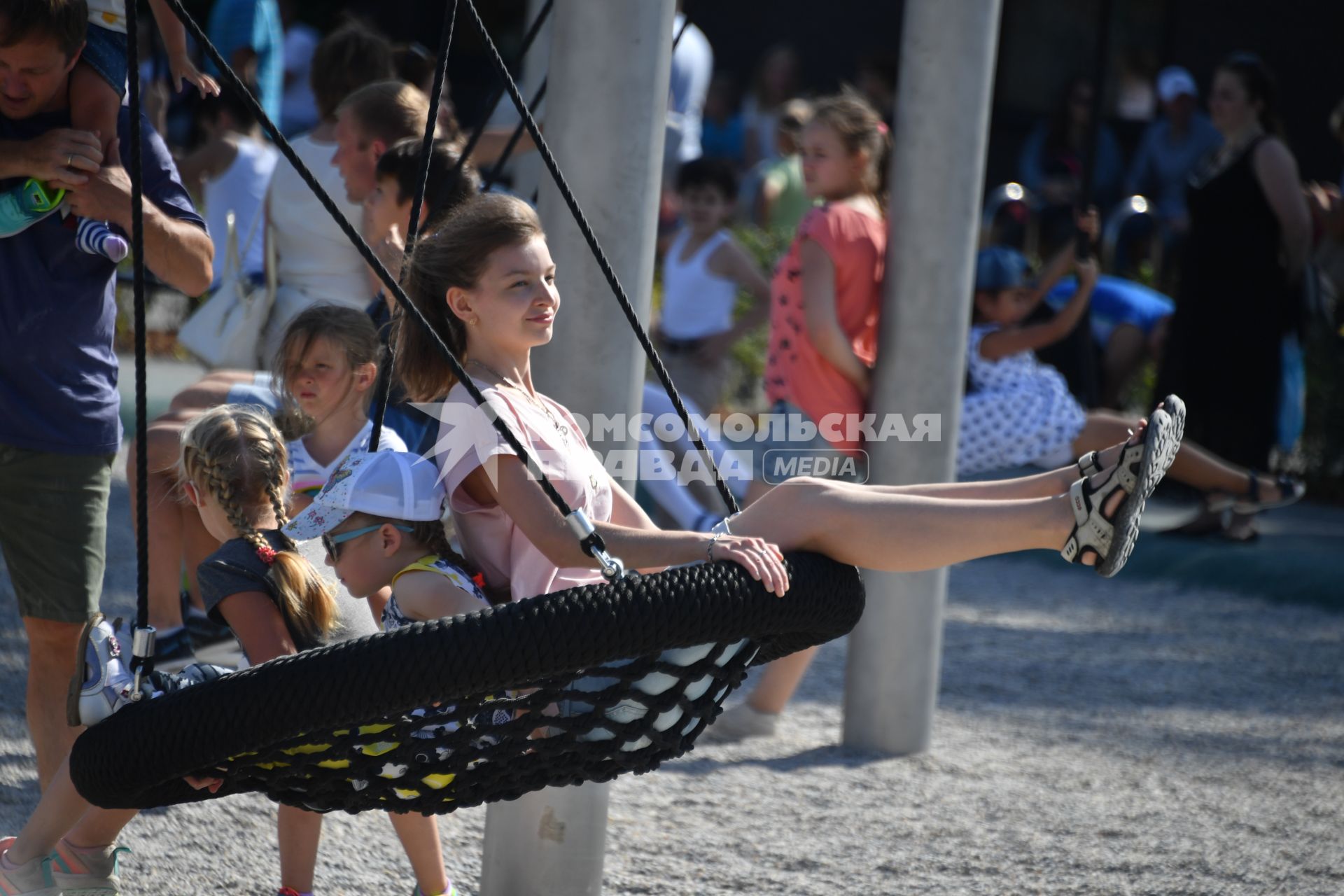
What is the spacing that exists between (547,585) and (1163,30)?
496 inches

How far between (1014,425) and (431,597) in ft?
9.91

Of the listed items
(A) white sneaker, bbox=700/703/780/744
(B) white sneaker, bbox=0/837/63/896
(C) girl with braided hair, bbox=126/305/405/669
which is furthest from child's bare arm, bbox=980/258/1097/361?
(B) white sneaker, bbox=0/837/63/896

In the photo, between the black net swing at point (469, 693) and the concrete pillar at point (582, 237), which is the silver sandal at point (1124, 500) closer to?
the black net swing at point (469, 693)

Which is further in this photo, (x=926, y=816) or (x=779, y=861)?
(x=926, y=816)

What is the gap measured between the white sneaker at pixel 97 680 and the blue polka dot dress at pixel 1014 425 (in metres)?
3.35

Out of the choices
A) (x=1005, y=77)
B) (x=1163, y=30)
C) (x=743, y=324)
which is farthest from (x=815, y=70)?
(x=743, y=324)

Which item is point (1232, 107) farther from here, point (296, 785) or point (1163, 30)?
point (1163, 30)

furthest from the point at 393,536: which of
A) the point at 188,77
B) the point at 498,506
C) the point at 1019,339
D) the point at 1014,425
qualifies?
the point at 1019,339

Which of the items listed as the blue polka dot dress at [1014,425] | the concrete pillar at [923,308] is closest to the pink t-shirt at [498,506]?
the concrete pillar at [923,308]

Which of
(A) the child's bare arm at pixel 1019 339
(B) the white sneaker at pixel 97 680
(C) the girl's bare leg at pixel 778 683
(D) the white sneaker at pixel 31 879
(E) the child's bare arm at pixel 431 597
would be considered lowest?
(C) the girl's bare leg at pixel 778 683

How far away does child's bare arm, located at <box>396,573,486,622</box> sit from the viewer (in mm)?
2559

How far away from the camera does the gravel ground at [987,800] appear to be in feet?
10.9

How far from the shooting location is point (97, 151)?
106 inches

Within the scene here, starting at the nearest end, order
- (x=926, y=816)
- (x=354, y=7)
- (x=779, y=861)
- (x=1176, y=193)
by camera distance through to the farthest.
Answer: (x=779, y=861), (x=926, y=816), (x=1176, y=193), (x=354, y=7)
